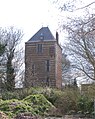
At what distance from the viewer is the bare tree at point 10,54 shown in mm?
39256

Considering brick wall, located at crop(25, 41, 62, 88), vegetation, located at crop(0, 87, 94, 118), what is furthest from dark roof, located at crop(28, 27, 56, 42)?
vegetation, located at crop(0, 87, 94, 118)

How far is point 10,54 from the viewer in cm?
4319

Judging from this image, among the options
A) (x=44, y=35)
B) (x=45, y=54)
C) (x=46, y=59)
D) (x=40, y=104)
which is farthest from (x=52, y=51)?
(x=40, y=104)

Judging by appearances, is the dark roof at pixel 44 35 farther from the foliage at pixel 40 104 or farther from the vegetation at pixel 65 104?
the foliage at pixel 40 104

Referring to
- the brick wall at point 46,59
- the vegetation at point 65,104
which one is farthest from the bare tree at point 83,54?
the brick wall at point 46,59

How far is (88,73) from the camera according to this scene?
34062 mm

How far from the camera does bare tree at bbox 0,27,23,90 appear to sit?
39.3 metres

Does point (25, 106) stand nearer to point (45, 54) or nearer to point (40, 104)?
point (40, 104)

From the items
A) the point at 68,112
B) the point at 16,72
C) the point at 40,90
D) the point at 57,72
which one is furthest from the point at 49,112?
the point at 57,72

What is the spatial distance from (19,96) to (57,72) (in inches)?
1185

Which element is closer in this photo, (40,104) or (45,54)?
(40,104)

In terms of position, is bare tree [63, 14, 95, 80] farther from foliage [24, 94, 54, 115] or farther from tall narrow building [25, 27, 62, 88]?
tall narrow building [25, 27, 62, 88]

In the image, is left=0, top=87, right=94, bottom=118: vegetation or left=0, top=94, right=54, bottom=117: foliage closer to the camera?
left=0, top=94, right=54, bottom=117: foliage

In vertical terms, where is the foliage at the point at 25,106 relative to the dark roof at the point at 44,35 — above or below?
below
